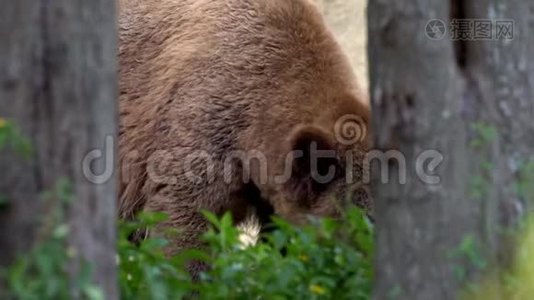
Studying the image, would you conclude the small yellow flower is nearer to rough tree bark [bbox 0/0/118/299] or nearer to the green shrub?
the green shrub

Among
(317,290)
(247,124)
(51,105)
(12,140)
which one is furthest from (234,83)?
(12,140)

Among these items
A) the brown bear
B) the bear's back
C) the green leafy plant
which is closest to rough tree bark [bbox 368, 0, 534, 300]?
the green leafy plant

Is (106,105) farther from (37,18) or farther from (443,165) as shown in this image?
(443,165)

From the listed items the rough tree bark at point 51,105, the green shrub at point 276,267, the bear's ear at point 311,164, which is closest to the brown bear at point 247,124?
the bear's ear at point 311,164

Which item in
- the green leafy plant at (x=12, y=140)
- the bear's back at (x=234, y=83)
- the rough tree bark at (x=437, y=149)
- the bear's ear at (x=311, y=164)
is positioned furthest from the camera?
the bear's back at (x=234, y=83)

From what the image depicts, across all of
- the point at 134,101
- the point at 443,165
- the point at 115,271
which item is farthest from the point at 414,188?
the point at 134,101

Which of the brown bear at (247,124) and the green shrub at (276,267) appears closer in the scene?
the green shrub at (276,267)

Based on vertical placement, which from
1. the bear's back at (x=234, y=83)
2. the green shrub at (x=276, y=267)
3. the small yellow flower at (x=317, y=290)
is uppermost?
the bear's back at (x=234, y=83)

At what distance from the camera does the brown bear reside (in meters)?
7.07

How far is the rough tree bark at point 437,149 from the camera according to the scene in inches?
153

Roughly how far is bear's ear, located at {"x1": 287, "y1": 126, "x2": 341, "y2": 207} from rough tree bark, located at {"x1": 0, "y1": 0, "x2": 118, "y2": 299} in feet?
11.5

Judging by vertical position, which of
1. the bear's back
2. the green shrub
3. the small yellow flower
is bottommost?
the small yellow flower

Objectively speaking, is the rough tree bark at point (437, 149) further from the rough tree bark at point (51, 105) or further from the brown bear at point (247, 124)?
the brown bear at point (247, 124)

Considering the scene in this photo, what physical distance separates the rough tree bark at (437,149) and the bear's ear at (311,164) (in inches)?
116
